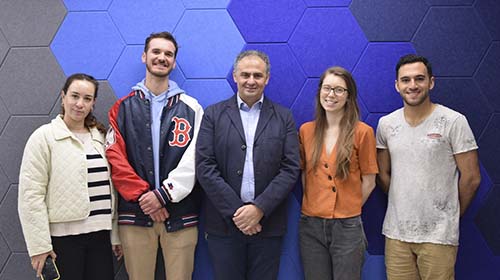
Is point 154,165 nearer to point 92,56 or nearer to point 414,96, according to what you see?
point 92,56

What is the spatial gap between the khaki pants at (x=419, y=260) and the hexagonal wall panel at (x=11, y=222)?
7.21 ft

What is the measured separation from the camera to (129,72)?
2594 mm

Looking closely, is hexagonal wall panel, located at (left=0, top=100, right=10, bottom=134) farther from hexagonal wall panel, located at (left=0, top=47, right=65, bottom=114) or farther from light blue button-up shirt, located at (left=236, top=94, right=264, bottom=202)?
light blue button-up shirt, located at (left=236, top=94, right=264, bottom=202)

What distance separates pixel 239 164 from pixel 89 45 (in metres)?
1.27

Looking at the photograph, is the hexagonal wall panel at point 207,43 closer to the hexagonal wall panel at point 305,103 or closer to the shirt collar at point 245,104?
A: the shirt collar at point 245,104

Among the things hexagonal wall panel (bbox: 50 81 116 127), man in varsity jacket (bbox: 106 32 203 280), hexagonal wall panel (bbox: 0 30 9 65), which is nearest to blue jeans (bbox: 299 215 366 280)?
man in varsity jacket (bbox: 106 32 203 280)

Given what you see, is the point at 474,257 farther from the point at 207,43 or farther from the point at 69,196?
the point at 69,196

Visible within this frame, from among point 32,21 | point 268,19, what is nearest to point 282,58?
point 268,19

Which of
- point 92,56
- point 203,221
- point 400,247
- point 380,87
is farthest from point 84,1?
point 400,247

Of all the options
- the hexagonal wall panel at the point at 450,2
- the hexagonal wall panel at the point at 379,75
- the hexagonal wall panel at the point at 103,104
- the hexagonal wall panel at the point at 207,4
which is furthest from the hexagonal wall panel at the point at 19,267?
the hexagonal wall panel at the point at 450,2

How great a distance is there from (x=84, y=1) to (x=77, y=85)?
29.9 inches

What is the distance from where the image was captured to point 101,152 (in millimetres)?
2234

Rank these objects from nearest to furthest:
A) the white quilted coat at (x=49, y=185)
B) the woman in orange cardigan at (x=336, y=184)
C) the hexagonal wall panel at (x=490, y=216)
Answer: the white quilted coat at (x=49, y=185) → the woman in orange cardigan at (x=336, y=184) → the hexagonal wall panel at (x=490, y=216)

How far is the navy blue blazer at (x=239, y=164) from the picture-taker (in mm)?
2121
